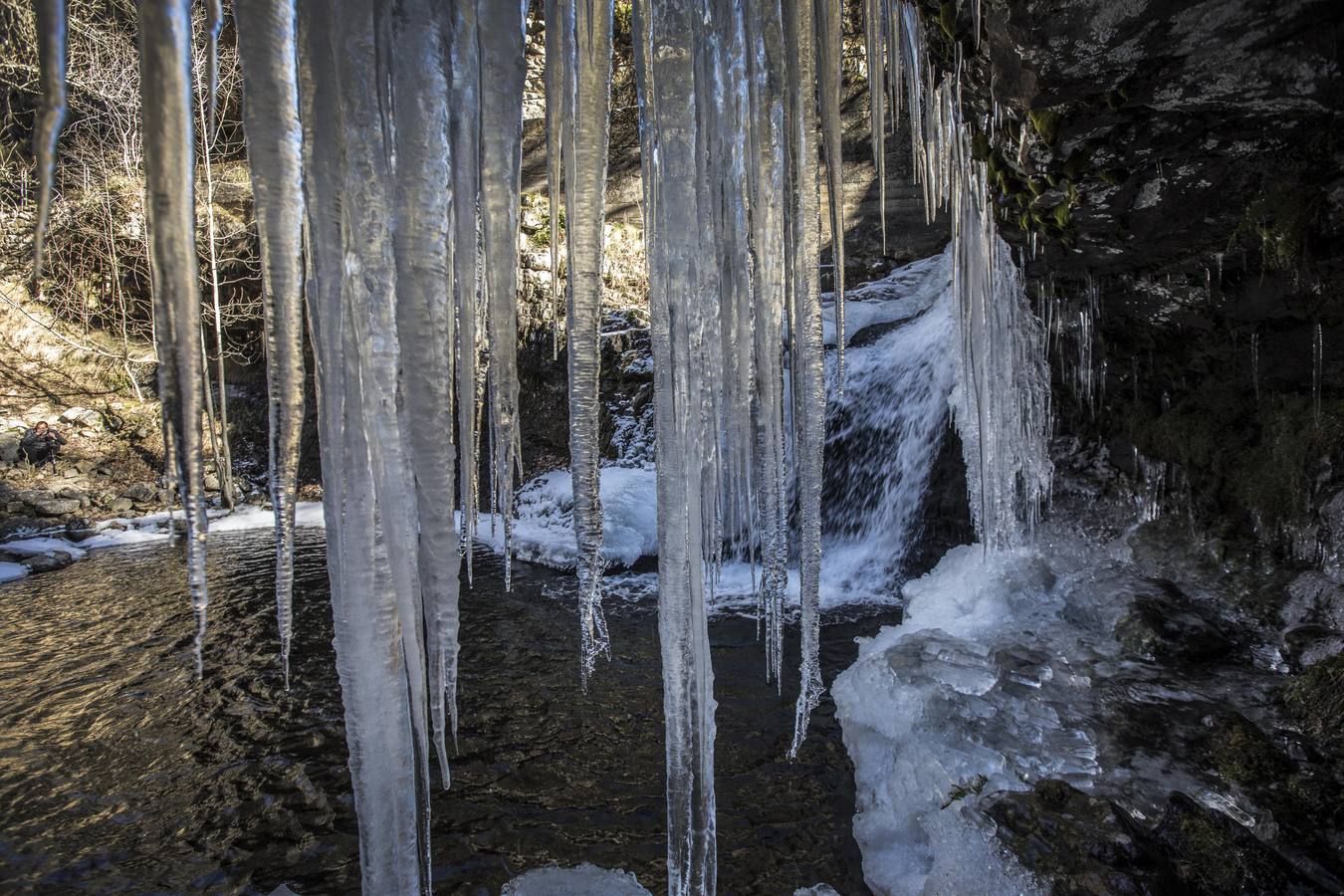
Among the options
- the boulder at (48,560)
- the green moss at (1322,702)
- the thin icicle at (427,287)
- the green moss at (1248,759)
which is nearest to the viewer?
the thin icicle at (427,287)

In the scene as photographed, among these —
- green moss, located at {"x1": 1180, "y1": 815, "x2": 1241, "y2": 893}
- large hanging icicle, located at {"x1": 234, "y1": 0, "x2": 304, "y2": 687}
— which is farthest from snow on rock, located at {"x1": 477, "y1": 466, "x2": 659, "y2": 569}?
large hanging icicle, located at {"x1": 234, "y1": 0, "x2": 304, "y2": 687}

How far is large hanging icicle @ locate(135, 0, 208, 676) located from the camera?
1211 mm

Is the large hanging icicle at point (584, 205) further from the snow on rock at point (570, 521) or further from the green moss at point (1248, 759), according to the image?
the snow on rock at point (570, 521)

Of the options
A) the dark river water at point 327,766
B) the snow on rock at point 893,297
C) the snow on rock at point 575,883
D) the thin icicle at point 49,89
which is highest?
the snow on rock at point 893,297

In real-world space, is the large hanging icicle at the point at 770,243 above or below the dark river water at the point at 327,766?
above

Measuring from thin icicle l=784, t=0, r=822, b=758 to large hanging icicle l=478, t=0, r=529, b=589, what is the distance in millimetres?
1163

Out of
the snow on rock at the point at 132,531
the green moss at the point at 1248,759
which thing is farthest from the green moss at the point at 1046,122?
the snow on rock at the point at 132,531

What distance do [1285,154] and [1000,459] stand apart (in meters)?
3.25

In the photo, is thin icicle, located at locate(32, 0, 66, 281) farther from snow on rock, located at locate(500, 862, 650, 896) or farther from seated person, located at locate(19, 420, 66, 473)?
seated person, located at locate(19, 420, 66, 473)

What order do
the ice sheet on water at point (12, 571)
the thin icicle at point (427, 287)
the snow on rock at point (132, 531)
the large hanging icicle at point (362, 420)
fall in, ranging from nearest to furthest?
the large hanging icicle at point (362, 420) → the thin icicle at point (427, 287) → the ice sheet on water at point (12, 571) → the snow on rock at point (132, 531)

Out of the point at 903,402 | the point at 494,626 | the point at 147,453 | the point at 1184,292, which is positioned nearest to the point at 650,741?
the point at 494,626

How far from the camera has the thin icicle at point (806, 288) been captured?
2635 millimetres

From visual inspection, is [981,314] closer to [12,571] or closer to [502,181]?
[502,181]

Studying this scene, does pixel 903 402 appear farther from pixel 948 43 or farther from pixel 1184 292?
pixel 948 43
